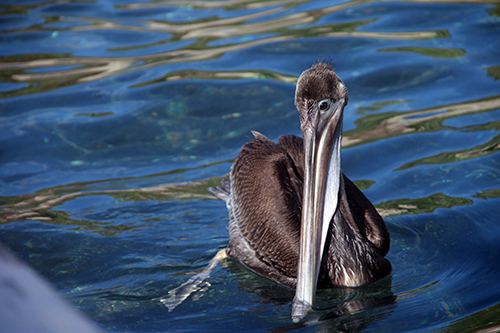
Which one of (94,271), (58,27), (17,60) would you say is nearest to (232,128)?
(94,271)

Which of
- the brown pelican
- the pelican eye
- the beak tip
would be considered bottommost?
the beak tip

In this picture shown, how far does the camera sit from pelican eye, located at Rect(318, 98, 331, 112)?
120 inches

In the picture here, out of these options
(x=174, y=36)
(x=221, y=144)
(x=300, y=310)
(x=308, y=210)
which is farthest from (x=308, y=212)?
(x=174, y=36)

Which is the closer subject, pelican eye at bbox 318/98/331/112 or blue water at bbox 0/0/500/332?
pelican eye at bbox 318/98/331/112

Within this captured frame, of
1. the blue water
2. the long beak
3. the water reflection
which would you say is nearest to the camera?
the long beak

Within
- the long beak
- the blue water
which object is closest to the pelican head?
the long beak

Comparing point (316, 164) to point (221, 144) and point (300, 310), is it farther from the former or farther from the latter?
point (221, 144)

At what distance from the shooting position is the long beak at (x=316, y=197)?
2957 millimetres

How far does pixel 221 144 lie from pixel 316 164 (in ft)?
9.40

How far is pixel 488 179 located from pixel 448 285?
1.59 meters

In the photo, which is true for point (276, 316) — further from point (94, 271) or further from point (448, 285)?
point (94, 271)

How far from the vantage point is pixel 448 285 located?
3.31m

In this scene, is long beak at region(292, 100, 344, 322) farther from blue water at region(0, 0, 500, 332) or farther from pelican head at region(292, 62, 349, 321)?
blue water at region(0, 0, 500, 332)

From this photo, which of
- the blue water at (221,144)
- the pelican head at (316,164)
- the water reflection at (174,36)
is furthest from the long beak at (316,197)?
the water reflection at (174,36)
